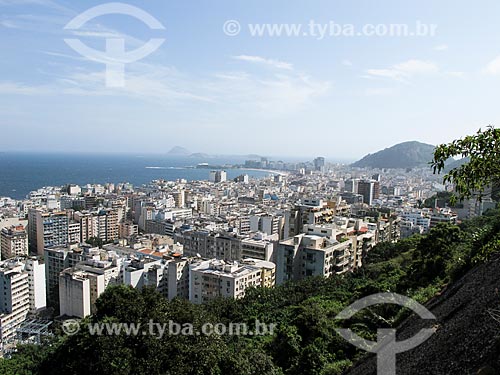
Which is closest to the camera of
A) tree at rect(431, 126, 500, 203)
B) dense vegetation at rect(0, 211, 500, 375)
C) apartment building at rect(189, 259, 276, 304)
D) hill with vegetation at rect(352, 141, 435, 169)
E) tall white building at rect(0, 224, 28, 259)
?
tree at rect(431, 126, 500, 203)

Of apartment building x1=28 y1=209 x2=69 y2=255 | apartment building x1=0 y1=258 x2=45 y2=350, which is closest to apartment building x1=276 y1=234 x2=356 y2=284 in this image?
apartment building x1=0 y1=258 x2=45 y2=350

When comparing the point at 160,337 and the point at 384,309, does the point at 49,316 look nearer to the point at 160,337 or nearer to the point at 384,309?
the point at 160,337

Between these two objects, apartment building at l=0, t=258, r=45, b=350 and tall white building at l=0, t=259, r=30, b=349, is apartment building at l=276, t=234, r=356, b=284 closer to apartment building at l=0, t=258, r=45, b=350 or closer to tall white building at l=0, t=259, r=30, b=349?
apartment building at l=0, t=258, r=45, b=350

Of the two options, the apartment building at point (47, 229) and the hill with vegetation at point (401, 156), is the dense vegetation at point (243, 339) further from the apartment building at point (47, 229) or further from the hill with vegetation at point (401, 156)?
the hill with vegetation at point (401, 156)

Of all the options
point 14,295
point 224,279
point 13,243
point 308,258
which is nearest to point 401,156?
point 13,243

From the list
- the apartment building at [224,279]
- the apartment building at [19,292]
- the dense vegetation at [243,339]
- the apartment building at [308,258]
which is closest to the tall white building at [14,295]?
the apartment building at [19,292]

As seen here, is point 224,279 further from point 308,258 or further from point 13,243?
point 13,243
